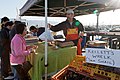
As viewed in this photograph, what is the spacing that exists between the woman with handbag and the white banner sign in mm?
999

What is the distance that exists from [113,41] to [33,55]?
497cm

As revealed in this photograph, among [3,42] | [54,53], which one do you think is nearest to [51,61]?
[54,53]

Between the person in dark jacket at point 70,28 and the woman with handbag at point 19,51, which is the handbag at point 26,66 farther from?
the person in dark jacket at point 70,28

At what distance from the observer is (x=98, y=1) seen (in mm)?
2660

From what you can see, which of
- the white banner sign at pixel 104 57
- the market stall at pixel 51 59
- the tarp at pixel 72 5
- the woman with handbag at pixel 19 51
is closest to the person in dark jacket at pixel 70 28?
the tarp at pixel 72 5

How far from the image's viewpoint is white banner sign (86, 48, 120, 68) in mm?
1944

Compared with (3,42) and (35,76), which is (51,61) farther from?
(3,42)

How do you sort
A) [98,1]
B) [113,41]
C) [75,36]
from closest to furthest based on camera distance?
[98,1], [75,36], [113,41]

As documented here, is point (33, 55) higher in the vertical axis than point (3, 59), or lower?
higher

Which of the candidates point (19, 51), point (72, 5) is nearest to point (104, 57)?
point (19, 51)

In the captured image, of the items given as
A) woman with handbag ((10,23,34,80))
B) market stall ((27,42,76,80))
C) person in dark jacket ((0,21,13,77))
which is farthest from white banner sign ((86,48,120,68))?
person in dark jacket ((0,21,13,77))

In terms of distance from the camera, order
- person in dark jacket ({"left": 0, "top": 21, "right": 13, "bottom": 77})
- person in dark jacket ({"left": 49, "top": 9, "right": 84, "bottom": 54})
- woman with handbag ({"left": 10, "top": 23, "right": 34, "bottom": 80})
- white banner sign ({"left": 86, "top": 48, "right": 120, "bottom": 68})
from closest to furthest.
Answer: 1. white banner sign ({"left": 86, "top": 48, "right": 120, "bottom": 68})
2. woman with handbag ({"left": 10, "top": 23, "right": 34, "bottom": 80})
3. person in dark jacket ({"left": 49, "top": 9, "right": 84, "bottom": 54})
4. person in dark jacket ({"left": 0, "top": 21, "right": 13, "bottom": 77})

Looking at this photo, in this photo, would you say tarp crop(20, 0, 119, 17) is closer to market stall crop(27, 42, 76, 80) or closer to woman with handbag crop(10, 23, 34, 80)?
woman with handbag crop(10, 23, 34, 80)

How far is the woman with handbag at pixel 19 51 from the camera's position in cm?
265
